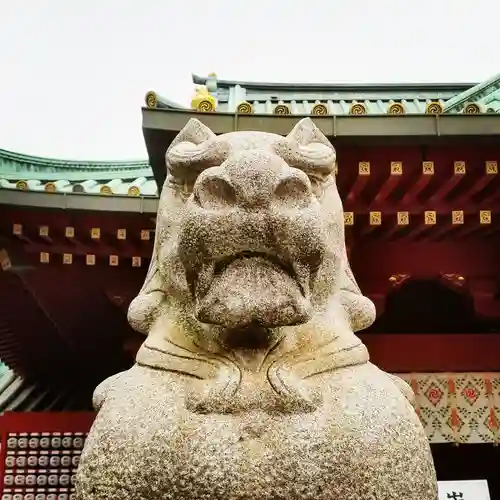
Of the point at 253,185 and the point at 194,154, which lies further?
the point at 194,154

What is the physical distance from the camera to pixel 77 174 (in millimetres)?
6594

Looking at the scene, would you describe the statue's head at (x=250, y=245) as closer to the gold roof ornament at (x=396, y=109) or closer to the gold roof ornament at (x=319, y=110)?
the gold roof ornament at (x=319, y=110)

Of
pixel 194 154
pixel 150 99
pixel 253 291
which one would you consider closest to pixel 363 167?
pixel 150 99

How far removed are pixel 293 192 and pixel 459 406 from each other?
396cm

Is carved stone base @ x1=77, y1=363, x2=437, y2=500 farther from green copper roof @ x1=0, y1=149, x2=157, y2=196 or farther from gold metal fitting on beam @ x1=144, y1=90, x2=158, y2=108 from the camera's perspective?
green copper roof @ x1=0, y1=149, x2=157, y2=196

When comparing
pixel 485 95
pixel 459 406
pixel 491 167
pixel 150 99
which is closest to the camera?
pixel 150 99

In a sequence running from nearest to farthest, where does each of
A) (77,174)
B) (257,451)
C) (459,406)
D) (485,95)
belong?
(257,451), (459,406), (485,95), (77,174)

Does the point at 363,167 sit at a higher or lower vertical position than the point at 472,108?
lower

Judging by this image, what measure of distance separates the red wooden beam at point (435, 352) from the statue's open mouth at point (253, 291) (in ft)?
11.9

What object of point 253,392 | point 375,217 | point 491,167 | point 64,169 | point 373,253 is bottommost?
point 373,253

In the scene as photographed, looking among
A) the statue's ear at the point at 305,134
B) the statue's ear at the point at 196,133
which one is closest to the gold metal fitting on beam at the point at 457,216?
the statue's ear at the point at 305,134

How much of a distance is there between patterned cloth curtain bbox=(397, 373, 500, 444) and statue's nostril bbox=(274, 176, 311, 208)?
3.73m

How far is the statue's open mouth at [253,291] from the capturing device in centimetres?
143

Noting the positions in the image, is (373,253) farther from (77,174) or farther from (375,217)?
(77,174)
